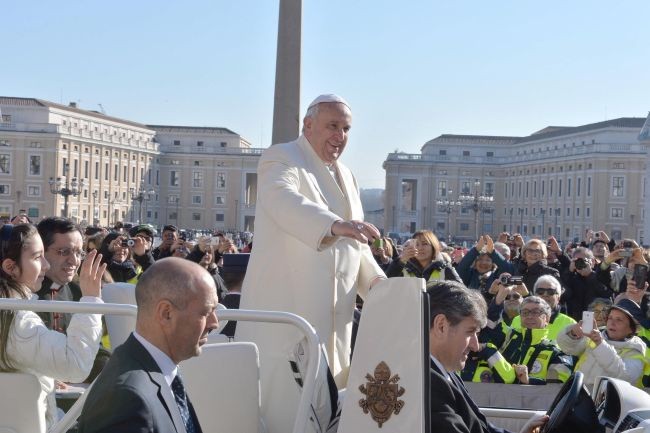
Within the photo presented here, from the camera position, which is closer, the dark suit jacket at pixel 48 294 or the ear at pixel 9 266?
the ear at pixel 9 266

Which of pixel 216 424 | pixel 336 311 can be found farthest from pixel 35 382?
pixel 336 311

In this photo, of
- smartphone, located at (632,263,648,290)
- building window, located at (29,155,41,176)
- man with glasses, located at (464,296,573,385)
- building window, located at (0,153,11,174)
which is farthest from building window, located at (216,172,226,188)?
man with glasses, located at (464,296,573,385)

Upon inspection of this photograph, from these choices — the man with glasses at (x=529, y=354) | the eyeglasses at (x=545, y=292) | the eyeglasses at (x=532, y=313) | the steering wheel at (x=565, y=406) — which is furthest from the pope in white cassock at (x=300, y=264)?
the eyeglasses at (x=545, y=292)

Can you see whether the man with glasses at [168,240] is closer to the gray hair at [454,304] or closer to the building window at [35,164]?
the gray hair at [454,304]

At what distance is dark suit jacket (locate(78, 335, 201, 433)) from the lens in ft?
7.50

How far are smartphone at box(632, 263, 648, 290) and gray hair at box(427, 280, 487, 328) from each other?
5693 millimetres

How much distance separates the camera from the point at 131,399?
230 cm

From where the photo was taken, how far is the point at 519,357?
6730 mm

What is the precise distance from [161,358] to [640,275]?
698 centimetres

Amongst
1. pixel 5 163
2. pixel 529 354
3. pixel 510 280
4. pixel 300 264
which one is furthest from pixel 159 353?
pixel 5 163

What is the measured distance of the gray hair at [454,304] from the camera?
3.29m

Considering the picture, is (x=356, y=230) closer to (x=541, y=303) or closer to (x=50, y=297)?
(x=50, y=297)

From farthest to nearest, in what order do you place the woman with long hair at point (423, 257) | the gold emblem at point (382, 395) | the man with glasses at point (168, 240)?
the man with glasses at point (168, 240) → the woman with long hair at point (423, 257) → the gold emblem at point (382, 395)

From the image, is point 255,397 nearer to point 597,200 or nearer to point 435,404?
point 435,404
